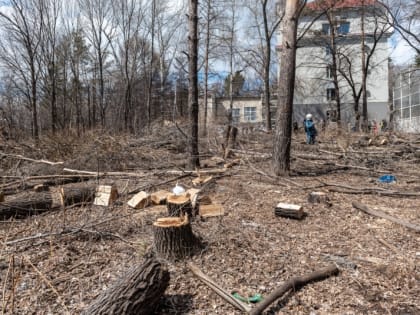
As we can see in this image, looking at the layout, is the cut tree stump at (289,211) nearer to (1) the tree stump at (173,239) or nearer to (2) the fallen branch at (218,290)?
(1) the tree stump at (173,239)

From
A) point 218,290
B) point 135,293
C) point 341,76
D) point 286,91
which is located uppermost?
point 341,76

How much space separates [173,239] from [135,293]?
0.83m

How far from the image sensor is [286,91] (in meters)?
6.68

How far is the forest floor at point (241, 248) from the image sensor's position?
8.32 feet

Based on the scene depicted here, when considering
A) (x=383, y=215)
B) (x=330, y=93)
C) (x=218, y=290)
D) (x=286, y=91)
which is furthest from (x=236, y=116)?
(x=218, y=290)

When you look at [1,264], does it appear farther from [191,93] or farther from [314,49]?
[314,49]

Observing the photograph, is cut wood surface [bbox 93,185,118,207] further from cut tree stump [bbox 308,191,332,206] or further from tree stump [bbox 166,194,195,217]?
cut tree stump [bbox 308,191,332,206]

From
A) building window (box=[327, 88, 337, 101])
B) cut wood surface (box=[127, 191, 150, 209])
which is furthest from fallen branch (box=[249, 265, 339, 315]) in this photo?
building window (box=[327, 88, 337, 101])

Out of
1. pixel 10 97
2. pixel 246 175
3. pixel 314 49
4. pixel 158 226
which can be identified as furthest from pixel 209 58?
pixel 158 226

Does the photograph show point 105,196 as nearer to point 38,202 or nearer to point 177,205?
point 38,202

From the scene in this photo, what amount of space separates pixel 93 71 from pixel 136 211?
90.3 ft

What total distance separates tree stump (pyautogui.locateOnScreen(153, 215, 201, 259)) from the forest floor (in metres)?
0.11

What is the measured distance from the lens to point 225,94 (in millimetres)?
36312

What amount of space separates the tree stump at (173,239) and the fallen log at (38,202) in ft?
5.85
